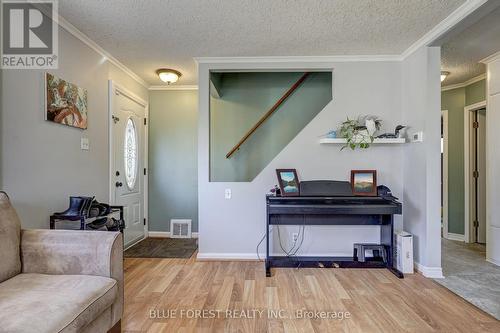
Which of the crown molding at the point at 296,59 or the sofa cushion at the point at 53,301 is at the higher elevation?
the crown molding at the point at 296,59

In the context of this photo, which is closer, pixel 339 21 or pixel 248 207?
pixel 339 21

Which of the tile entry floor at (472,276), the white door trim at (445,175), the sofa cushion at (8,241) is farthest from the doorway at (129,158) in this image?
the white door trim at (445,175)

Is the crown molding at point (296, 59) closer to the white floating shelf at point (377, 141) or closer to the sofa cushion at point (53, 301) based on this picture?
the white floating shelf at point (377, 141)

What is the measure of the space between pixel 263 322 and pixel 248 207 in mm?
1468

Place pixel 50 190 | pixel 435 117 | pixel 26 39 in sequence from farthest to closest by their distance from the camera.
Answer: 1. pixel 435 117
2. pixel 50 190
3. pixel 26 39

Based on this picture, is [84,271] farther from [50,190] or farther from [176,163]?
[176,163]

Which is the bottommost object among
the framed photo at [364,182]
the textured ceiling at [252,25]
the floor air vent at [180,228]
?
the floor air vent at [180,228]

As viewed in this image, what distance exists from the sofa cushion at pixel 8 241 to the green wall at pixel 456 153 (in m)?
5.41

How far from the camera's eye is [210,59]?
10.6 feet

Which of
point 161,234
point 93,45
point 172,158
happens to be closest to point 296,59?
point 93,45

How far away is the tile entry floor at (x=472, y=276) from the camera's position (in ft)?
7.24

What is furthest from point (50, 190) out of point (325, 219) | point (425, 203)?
point (425, 203)

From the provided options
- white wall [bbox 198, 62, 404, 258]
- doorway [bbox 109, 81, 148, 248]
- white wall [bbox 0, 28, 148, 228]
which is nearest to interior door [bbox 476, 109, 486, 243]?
white wall [bbox 198, 62, 404, 258]

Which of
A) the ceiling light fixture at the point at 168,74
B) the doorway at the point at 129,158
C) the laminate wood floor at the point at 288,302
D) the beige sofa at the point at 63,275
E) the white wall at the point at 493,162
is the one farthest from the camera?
the ceiling light fixture at the point at 168,74
